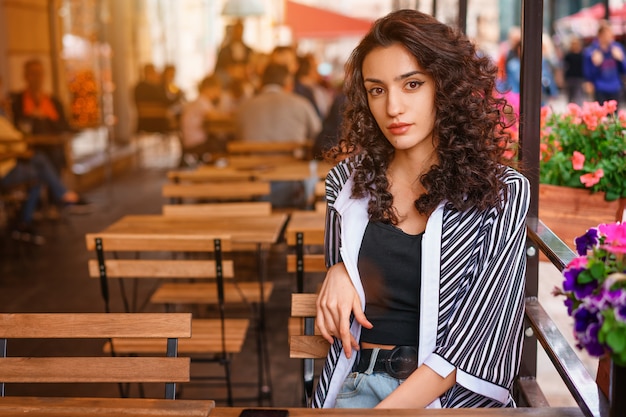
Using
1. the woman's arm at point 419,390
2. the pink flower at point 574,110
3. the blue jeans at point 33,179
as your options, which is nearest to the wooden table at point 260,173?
the blue jeans at point 33,179

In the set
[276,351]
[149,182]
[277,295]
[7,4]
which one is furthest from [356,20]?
[276,351]

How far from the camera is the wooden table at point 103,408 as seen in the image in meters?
1.63

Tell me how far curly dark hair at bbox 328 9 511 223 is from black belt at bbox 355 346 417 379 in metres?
0.31

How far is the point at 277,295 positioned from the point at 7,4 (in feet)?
17.0

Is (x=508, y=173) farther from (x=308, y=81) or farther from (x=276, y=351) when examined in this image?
(x=308, y=81)

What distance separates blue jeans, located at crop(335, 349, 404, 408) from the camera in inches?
75.4

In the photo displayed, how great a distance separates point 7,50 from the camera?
8914mm

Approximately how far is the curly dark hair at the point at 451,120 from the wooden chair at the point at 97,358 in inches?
22.0

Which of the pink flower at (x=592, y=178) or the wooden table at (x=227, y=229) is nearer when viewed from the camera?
the pink flower at (x=592, y=178)

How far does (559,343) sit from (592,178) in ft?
2.69

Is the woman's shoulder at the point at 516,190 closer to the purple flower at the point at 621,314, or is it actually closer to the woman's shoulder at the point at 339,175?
the woman's shoulder at the point at 339,175

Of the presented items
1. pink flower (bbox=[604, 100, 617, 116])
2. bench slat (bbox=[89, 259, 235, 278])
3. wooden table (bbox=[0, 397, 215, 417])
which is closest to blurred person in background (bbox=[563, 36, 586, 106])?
pink flower (bbox=[604, 100, 617, 116])

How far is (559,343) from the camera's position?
2.22 metres

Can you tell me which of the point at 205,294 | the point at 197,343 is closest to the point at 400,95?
the point at 197,343
